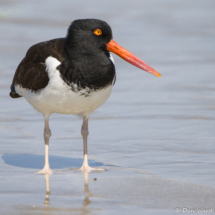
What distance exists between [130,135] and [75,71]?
82.9 inches

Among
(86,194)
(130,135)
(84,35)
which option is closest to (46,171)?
(86,194)

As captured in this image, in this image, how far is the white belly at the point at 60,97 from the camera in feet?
18.4

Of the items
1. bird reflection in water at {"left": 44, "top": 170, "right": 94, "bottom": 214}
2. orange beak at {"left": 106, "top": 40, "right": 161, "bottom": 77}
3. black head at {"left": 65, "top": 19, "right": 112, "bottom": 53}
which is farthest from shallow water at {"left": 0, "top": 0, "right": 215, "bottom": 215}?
black head at {"left": 65, "top": 19, "right": 112, "bottom": 53}

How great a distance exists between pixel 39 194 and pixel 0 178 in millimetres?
779

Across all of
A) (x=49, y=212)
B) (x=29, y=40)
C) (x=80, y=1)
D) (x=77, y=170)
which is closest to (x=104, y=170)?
(x=77, y=170)

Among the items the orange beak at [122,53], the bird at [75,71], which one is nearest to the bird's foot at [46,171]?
the bird at [75,71]

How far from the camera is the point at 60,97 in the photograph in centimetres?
568

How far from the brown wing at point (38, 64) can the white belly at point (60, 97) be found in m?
0.08

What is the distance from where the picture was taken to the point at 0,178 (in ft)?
17.5

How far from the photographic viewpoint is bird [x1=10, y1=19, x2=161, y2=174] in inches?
222

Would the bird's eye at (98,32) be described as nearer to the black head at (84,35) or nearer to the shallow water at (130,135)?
A: the black head at (84,35)

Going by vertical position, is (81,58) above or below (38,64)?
above

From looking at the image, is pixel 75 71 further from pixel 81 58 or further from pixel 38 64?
pixel 38 64

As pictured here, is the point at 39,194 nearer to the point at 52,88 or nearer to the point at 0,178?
the point at 0,178
